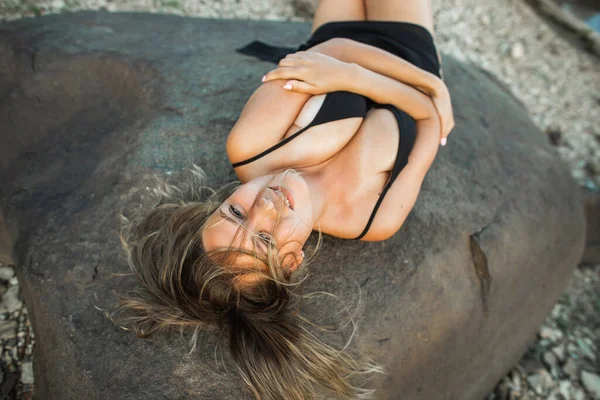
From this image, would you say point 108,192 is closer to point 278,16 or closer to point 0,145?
point 0,145

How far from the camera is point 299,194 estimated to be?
2.10 m

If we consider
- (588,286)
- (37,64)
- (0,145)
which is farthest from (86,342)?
(588,286)

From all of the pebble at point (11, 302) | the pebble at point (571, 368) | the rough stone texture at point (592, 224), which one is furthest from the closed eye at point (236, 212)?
the rough stone texture at point (592, 224)

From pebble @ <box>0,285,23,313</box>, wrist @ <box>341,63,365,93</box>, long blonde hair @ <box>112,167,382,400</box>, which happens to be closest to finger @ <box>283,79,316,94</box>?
wrist @ <box>341,63,365,93</box>

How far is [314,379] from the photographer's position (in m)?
1.99

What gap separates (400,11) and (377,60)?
0.61m

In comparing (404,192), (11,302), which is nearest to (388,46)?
(404,192)

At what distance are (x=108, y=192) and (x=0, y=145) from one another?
84 centimetres

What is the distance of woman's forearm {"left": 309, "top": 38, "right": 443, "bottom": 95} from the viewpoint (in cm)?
278

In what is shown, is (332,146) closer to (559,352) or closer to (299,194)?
(299,194)

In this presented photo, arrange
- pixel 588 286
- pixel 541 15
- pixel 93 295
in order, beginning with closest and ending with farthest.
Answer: pixel 93 295 < pixel 588 286 < pixel 541 15

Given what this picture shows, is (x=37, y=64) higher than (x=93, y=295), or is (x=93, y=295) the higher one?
(x=37, y=64)

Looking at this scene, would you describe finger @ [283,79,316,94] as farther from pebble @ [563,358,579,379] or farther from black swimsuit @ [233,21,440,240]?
pebble @ [563,358,579,379]

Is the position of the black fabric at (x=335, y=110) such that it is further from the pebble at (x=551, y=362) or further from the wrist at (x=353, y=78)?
the pebble at (x=551, y=362)
